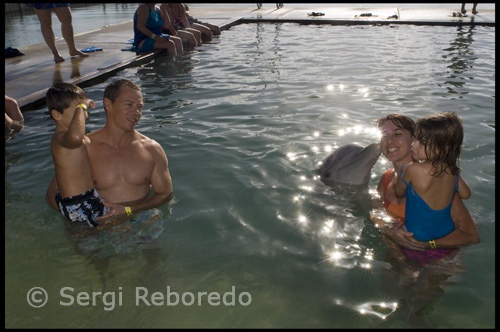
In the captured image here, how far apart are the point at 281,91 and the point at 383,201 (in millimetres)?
4846

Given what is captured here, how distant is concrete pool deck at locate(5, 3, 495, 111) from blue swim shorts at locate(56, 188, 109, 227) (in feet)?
15.2

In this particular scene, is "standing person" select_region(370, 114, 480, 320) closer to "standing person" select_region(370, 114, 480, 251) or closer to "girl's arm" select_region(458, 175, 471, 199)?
"standing person" select_region(370, 114, 480, 251)

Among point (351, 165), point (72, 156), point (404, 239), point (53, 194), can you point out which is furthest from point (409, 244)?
point (53, 194)

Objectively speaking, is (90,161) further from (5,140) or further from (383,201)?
(5,140)

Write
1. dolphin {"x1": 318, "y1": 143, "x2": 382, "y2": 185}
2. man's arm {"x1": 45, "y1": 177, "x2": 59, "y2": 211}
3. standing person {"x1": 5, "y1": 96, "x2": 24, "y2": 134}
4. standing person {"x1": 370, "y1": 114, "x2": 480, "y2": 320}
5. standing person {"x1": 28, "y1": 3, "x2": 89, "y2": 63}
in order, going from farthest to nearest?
standing person {"x1": 28, "y1": 3, "x2": 89, "y2": 63} < standing person {"x1": 5, "y1": 96, "x2": 24, "y2": 134} < dolphin {"x1": 318, "y1": 143, "x2": 382, "y2": 185} < man's arm {"x1": 45, "y1": 177, "x2": 59, "y2": 211} < standing person {"x1": 370, "y1": 114, "x2": 480, "y2": 320}

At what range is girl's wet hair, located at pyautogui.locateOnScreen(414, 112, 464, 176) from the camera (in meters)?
3.19

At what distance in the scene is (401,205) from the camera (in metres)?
4.03

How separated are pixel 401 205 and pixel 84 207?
2.75m

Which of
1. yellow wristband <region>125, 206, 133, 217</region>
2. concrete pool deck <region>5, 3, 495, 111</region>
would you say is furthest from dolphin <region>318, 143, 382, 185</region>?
concrete pool deck <region>5, 3, 495, 111</region>

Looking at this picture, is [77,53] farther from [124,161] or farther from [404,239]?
[404,239]

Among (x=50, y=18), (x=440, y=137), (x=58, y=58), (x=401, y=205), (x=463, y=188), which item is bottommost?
(x=401, y=205)

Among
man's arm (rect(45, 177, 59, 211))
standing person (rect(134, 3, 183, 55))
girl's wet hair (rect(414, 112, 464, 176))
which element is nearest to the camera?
girl's wet hair (rect(414, 112, 464, 176))

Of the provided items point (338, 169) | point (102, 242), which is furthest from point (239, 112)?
point (102, 242)

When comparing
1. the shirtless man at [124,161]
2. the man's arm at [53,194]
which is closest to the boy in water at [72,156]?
the shirtless man at [124,161]
